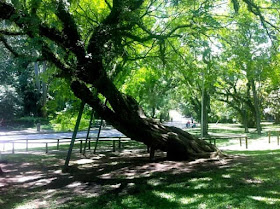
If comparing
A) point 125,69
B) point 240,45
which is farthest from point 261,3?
point 125,69

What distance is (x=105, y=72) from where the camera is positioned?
36.4 ft

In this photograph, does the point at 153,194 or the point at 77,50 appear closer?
the point at 153,194

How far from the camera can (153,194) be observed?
295 inches

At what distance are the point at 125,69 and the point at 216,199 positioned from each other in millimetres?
12984

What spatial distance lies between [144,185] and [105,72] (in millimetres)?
4623

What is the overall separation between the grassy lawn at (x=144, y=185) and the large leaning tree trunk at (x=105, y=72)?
968mm

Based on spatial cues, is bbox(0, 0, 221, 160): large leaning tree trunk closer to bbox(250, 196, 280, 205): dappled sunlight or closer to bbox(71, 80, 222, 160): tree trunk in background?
bbox(71, 80, 222, 160): tree trunk in background

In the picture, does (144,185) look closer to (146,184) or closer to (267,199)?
(146,184)

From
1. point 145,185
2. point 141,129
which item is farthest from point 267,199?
point 141,129

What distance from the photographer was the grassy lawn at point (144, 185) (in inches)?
266

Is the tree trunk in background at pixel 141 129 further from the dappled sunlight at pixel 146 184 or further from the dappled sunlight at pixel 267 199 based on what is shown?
the dappled sunlight at pixel 267 199

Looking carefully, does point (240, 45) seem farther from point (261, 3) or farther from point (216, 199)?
point (216, 199)

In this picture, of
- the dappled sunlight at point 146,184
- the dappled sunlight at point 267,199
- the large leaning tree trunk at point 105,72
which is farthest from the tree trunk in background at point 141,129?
the dappled sunlight at point 267,199

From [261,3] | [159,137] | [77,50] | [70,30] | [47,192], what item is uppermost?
[261,3]
